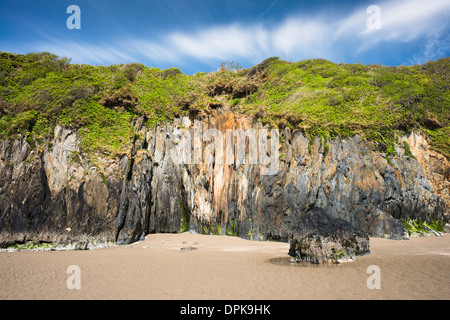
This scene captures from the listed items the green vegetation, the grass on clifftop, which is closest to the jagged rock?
the green vegetation

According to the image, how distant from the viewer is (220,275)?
28.3 feet

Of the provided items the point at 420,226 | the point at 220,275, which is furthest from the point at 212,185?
the point at 420,226

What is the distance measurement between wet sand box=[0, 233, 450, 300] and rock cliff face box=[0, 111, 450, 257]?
295cm

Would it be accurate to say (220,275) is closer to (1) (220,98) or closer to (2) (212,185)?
(2) (212,185)

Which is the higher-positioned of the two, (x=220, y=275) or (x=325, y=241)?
(x=325, y=241)

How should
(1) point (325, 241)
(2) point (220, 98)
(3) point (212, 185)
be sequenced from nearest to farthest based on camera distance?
(1) point (325, 241) < (3) point (212, 185) < (2) point (220, 98)

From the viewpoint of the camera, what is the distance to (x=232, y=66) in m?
30.9

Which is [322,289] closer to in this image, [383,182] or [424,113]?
[383,182]

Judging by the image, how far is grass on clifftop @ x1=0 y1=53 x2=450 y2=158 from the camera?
62.1ft

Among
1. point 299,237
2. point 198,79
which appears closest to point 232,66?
point 198,79

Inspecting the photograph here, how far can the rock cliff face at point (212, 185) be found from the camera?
1561cm

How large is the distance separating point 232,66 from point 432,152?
22.2 metres

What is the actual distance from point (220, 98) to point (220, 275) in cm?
2093

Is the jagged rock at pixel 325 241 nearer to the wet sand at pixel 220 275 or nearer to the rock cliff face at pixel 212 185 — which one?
the wet sand at pixel 220 275
